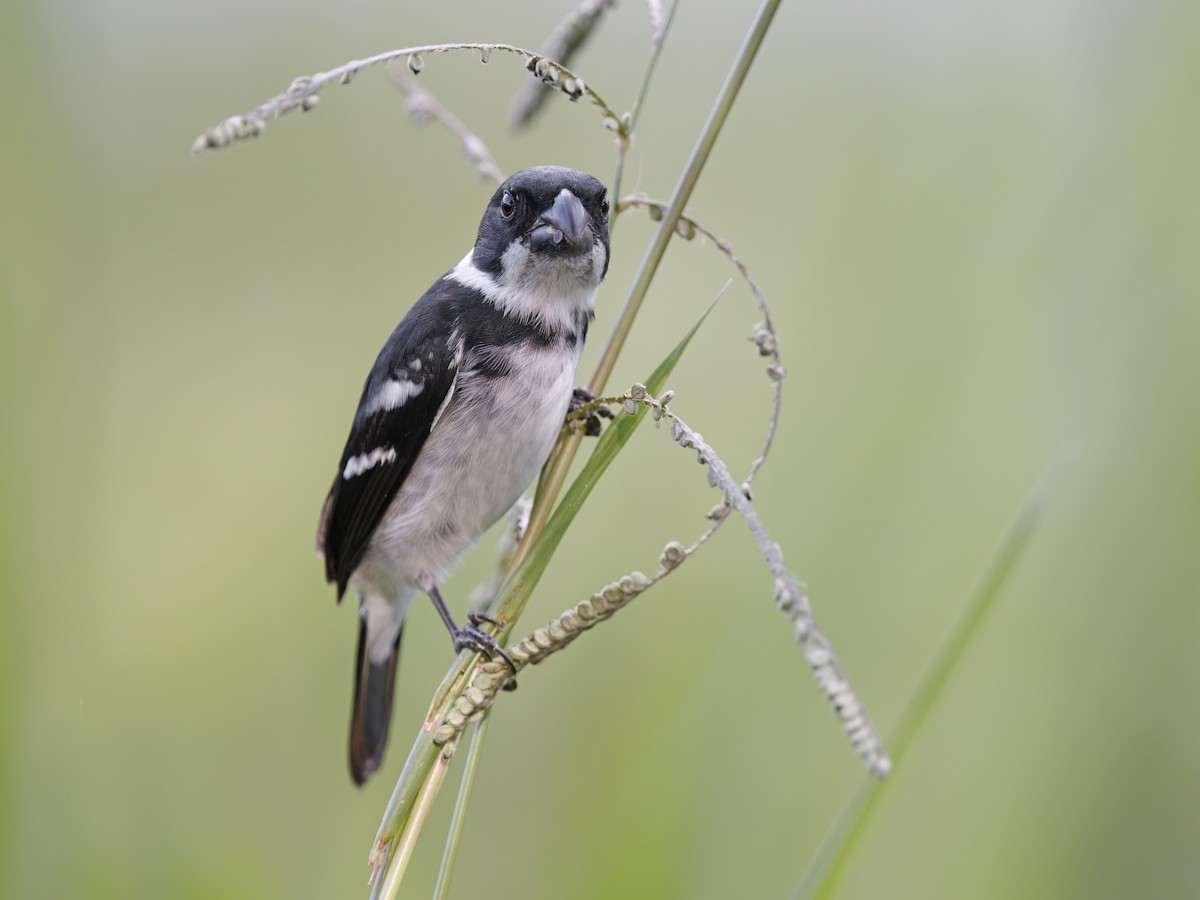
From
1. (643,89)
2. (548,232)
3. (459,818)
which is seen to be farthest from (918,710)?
(548,232)

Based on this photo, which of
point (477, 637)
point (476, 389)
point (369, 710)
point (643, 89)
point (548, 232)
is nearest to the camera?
point (643, 89)

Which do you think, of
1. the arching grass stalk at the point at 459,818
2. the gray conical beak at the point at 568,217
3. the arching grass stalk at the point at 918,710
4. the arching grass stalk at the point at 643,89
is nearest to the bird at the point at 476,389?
the gray conical beak at the point at 568,217

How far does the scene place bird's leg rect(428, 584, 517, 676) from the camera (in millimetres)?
1261

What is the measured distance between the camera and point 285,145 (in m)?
3.89

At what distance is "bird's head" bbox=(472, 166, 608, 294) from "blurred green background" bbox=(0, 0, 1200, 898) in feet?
1.75

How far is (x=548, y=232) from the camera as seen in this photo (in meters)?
1.84

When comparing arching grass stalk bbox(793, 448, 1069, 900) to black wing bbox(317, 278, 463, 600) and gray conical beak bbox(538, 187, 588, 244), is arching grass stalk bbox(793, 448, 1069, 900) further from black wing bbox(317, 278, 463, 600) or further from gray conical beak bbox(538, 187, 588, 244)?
black wing bbox(317, 278, 463, 600)

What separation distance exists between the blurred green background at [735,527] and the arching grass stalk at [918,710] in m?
0.40

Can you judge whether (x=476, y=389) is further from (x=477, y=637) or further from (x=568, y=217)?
(x=477, y=637)

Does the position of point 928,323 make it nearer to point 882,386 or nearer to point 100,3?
point 882,386

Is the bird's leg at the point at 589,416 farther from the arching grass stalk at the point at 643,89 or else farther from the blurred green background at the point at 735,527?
the arching grass stalk at the point at 643,89

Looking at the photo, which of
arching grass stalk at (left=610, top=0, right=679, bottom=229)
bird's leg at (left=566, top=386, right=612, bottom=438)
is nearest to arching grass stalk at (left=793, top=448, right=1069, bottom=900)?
arching grass stalk at (left=610, top=0, right=679, bottom=229)

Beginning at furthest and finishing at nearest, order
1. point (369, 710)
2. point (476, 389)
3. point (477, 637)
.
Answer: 1. point (369, 710)
2. point (476, 389)
3. point (477, 637)

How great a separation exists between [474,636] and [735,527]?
3.22ft
